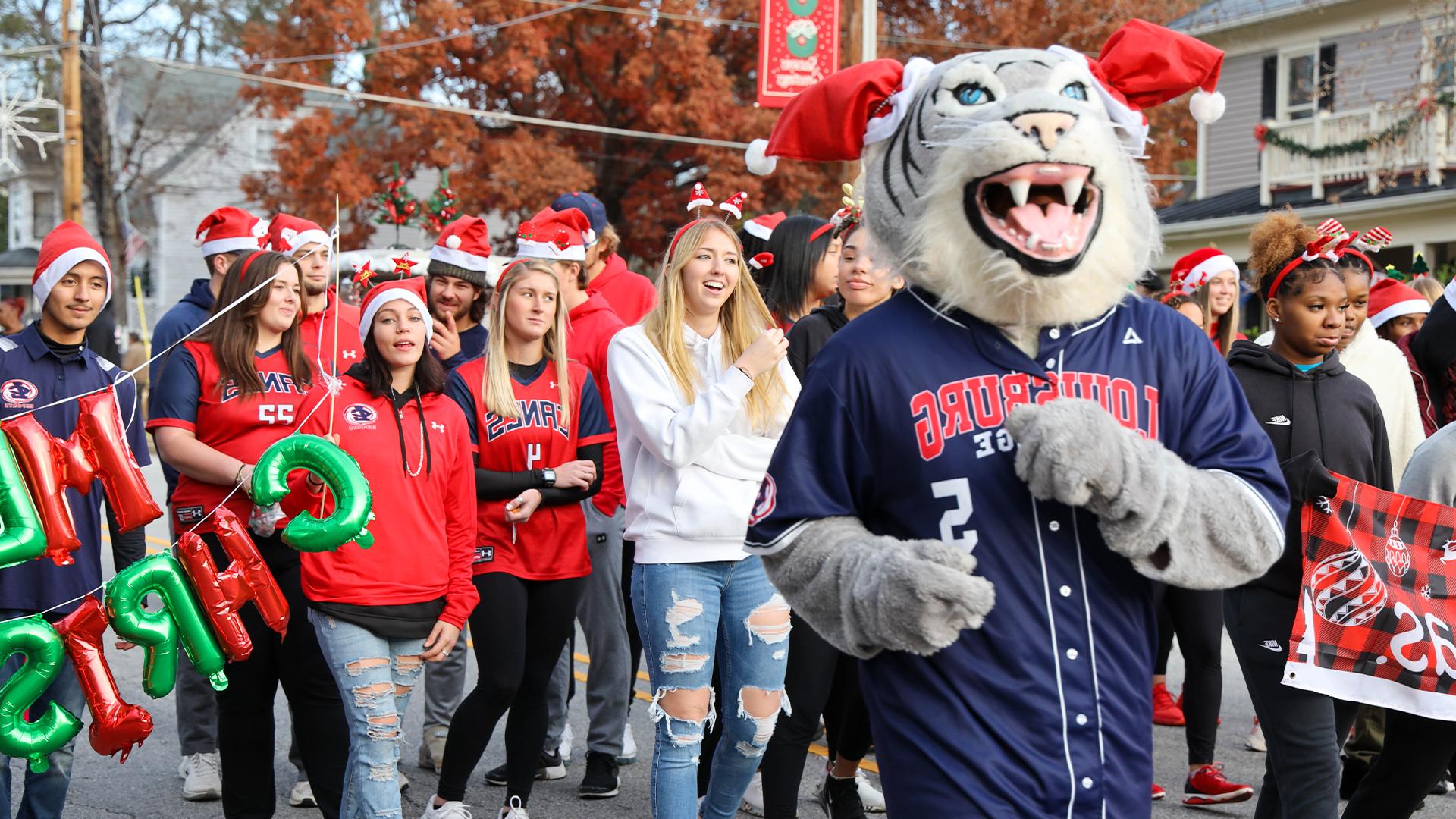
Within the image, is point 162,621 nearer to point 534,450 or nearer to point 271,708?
point 271,708

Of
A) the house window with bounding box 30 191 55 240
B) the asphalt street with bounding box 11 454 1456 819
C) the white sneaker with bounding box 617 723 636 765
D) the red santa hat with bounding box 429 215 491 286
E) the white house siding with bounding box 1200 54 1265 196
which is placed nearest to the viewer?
the asphalt street with bounding box 11 454 1456 819

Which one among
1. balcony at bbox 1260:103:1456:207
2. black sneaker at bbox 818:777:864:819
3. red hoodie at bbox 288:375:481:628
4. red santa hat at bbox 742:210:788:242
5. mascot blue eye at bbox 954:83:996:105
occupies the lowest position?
black sneaker at bbox 818:777:864:819

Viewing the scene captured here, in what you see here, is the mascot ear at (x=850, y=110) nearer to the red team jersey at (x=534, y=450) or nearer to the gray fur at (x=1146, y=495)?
the gray fur at (x=1146, y=495)

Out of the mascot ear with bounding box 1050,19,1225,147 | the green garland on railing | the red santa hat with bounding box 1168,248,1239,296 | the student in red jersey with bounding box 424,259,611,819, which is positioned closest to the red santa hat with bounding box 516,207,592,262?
the student in red jersey with bounding box 424,259,611,819

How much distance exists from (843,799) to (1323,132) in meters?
18.0

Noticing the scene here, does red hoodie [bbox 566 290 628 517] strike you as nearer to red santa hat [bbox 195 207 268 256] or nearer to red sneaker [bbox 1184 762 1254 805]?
red santa hat [bbox 195 207 268 256]

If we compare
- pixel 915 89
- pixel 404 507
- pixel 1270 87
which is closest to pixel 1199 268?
pixel 404 507

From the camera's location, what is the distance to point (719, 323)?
516 cm

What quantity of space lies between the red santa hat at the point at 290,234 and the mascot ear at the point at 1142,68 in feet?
11.6

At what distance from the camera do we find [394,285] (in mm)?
5168

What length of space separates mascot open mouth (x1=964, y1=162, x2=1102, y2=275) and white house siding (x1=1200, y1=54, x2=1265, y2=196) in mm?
21924

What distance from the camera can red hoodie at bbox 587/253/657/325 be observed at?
7535 millimetres

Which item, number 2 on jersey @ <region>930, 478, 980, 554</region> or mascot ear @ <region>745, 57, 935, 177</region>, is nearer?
number 2 on jersey @ <region>930, 478, 980, 554</region>

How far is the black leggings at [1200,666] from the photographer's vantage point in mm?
5969
